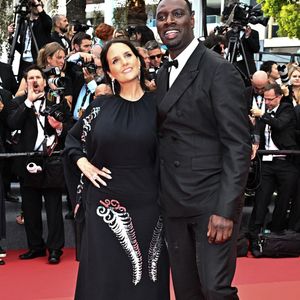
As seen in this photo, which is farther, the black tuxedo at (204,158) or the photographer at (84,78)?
the photographer at (84,78)

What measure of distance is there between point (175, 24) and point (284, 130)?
3528 millimetres

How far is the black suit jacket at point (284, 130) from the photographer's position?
640 centimetres

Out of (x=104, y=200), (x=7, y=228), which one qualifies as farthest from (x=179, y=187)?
(x=7, y=228)

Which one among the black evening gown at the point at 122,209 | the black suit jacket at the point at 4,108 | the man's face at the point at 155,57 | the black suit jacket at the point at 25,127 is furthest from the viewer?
the man's face at the point at 155,57

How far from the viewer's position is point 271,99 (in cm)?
645

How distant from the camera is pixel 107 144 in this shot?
3559mm

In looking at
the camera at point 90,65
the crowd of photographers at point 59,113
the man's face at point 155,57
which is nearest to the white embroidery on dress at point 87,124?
the crowd of photographers at point 59,113

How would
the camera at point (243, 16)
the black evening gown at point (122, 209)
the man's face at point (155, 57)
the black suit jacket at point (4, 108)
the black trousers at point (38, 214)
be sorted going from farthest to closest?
the camera at point (243, 16), the man's face at point (155, 57), the black suit jacket at point (4, 108), the black trousers at point (38, 214), the black evening gown at point (122, 209)

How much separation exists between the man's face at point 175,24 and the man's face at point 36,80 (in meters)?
2.78

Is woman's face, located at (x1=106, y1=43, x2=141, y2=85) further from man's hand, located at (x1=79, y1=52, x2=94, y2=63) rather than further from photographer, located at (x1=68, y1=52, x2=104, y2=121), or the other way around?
man's hand, located at (x1=79, y1=52, x2=94, y2=63)

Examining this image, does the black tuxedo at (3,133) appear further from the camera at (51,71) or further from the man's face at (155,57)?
the man's face at (155,57)

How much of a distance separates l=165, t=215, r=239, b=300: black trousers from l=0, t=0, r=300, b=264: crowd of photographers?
2424 mm

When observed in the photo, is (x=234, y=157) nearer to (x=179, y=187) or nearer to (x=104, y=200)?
(x=179, y=187)

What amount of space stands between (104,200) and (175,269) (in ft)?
1.91
